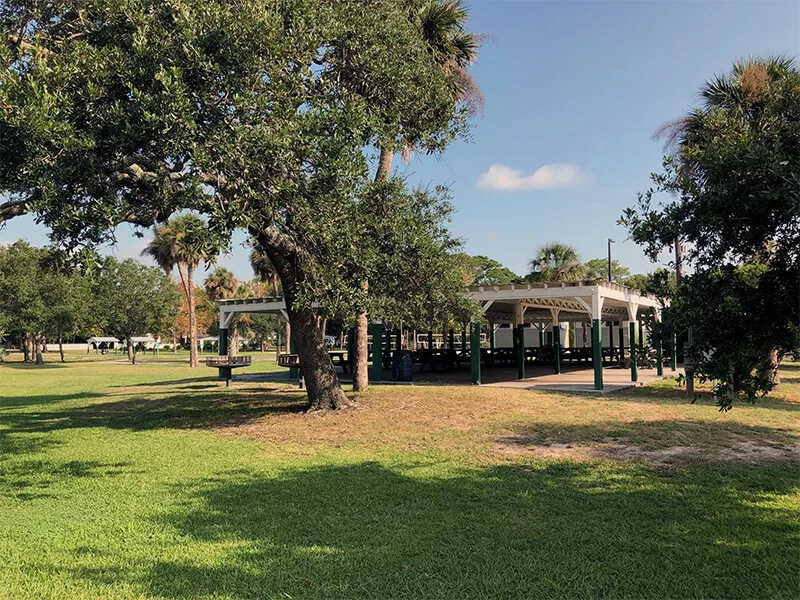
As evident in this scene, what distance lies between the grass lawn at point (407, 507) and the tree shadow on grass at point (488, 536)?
0.02 metres

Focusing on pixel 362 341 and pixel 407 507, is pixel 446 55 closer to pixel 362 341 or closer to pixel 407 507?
pixel 362 341

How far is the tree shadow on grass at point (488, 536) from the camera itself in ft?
12.2

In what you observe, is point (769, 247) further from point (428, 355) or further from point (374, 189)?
point (428, 355)

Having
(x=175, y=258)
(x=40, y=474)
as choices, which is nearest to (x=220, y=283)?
(x=175, y=258)

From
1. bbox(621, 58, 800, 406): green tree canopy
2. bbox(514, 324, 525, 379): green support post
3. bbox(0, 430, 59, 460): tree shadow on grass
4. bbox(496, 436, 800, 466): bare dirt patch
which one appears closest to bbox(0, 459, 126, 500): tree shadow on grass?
bbox(0, 430, 59, 460): tree shadow on grass

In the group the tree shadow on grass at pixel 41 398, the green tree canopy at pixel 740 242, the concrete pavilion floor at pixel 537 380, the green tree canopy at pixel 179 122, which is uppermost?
the green tree canopy at pixel 179 122

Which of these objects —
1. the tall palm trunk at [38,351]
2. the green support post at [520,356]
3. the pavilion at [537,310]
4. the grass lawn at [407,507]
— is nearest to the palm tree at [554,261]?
the pavilion at [537,310]

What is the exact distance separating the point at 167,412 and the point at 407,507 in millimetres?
9188

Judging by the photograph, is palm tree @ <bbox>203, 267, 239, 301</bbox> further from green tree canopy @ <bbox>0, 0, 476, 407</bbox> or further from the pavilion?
green tree canopy @ <bbox>0, 0, 476, 407</bbox>

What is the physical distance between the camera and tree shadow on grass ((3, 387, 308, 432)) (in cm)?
1126

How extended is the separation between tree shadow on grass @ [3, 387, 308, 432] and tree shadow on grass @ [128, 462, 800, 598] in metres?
5.37

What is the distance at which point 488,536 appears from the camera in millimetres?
4609

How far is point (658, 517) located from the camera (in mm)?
5074

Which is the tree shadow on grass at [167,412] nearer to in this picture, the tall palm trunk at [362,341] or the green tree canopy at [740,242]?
the tall palm trunk at [362,341]
